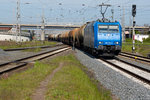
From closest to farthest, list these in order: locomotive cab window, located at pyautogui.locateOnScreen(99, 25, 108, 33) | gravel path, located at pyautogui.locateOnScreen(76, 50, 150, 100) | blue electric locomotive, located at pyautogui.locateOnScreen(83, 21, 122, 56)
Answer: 1. gravel path, located at pyautogui.locateOnScreen(76, 50, 150, 100)
2. blue electric locomotive, located at pyautogui.locateOnScreen(83, 21, 122, 56)
3. locomotive cab window, located at pyautogui.locateOnScreen(99, 25, 108, 33)

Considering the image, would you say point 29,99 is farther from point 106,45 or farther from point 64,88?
point 106,45

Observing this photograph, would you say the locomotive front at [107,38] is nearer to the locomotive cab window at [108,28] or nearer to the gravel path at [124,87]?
the locomotive cab window at [108,28]

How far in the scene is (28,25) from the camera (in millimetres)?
117625

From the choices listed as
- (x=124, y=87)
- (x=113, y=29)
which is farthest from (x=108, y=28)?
(x=124, y=87)

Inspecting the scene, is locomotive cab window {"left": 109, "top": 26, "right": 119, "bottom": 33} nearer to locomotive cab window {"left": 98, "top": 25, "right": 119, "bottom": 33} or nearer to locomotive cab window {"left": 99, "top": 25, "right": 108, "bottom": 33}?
locomotive cab window {"left": 98, "top": 25, "right": 119, "bottom": 33}

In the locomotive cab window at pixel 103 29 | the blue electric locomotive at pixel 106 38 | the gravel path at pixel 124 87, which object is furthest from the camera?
the locomotive cab window at pixel 103 29

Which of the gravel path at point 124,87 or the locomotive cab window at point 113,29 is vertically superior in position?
the locomotive cab window at point 113,29

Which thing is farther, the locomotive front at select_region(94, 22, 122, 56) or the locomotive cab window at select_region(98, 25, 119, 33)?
the locomotive cab window at select_region(98, 25, 119, 33)

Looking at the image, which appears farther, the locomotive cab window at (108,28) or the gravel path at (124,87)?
the locomotive cab window at (108,28)

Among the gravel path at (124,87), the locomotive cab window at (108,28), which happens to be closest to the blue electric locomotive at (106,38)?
the locomotive cab window at (108,28)

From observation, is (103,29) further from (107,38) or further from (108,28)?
(107,38)

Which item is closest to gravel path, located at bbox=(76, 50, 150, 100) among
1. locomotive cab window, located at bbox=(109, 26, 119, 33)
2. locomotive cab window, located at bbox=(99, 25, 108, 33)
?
locomotive cab window, located at bbox=(99, 25, 108, 33)

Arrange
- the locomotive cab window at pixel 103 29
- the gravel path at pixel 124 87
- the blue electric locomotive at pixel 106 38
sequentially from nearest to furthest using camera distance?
the gravel path at pixel 124 87, the blue electric locomotive at pixel 106 38, the locomotive cab window at pixel 103 29

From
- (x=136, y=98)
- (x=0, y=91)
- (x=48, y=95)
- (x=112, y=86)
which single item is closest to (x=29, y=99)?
(x=48, y=95)
